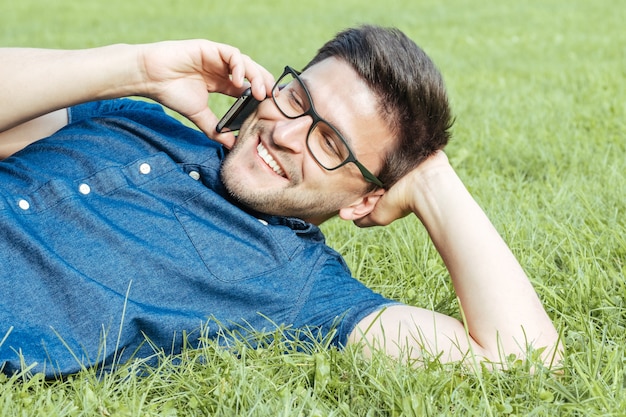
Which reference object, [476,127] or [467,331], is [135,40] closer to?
[476,127]

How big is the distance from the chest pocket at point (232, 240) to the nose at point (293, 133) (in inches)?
11.6

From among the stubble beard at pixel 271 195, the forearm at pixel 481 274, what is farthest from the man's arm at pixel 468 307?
the stubble beard at pixel 271 195

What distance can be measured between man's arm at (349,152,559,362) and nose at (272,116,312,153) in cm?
57

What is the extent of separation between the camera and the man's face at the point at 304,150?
3.01 m

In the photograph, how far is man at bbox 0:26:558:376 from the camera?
2711 mm

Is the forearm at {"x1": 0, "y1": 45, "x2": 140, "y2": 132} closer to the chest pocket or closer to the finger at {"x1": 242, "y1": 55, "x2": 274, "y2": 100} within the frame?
the finger at {"x1": 242, "y1": 55, "x2": 274, "y2": 100}

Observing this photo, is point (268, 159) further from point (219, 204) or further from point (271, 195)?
point (219, 204)

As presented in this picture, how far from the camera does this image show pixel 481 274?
2.98m

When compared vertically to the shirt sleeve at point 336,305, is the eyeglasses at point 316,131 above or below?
above

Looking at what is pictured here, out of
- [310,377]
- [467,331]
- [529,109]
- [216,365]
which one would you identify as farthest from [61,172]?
[529,109]

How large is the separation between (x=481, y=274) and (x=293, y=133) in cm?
85

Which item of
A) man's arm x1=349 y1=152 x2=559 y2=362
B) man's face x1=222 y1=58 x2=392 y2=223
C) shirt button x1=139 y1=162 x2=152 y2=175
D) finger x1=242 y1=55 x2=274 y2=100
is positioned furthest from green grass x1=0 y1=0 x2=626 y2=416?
finger x1=242 y1=55 x2=274 y2=100

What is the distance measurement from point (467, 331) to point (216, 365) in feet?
2.85

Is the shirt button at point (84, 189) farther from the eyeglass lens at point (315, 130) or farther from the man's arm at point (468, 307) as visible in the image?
the man's arm at point (468, 307)
